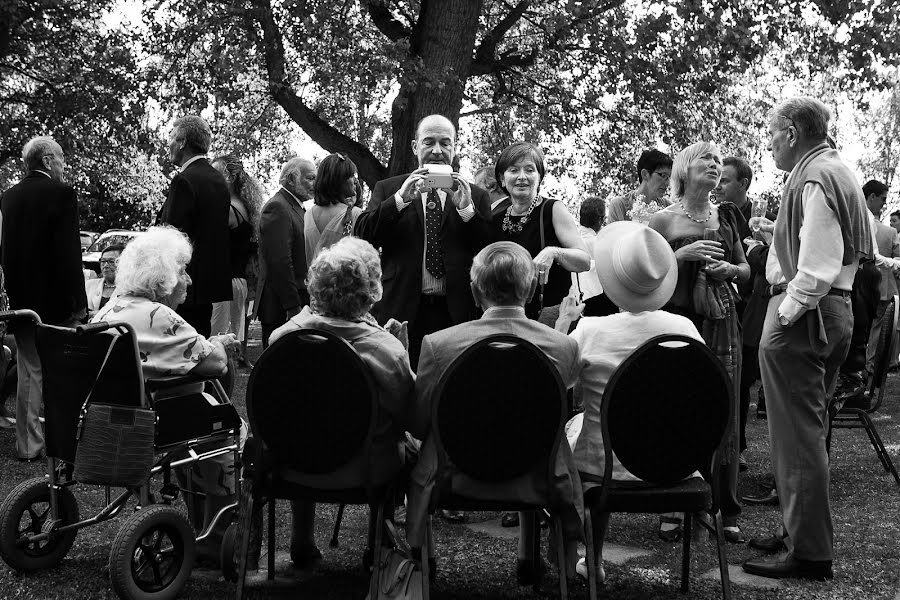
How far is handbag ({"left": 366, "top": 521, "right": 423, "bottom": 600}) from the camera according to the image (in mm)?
3426

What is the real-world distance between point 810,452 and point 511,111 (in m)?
16.1

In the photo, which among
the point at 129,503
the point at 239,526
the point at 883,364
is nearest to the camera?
the point at 239,526

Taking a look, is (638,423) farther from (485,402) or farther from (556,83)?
(556,83)

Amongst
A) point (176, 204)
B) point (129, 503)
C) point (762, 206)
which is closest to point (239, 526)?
point (129, 503)

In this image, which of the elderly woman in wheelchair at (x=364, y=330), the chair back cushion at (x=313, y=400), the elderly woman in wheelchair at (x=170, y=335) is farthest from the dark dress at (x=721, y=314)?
the elderly woman in wheelchair at (x=170, y=335)

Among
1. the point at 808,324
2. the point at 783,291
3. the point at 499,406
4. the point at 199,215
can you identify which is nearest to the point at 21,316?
the point at 199,215

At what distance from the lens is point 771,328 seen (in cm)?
434

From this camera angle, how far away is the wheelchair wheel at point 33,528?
160 inches

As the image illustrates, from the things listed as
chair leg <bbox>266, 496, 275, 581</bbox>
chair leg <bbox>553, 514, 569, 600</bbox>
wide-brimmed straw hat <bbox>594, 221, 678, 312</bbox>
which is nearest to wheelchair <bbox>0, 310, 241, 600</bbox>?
chair leg <bbox>266, 496, 275, 581</bbox>

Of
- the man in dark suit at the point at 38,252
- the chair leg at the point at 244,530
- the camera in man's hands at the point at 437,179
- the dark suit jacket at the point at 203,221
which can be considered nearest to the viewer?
the chair leg at the point at 244,530

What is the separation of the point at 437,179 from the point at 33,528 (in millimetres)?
2321

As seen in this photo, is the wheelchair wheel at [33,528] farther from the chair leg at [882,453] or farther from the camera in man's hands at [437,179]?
the chair leg at [882,453]

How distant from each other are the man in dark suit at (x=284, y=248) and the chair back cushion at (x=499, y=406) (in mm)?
4027

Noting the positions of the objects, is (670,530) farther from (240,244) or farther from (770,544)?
(240,244)
